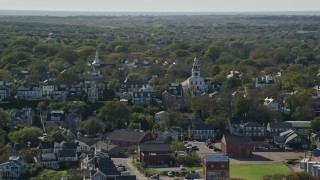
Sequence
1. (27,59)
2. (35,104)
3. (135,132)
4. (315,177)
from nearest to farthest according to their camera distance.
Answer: (315,177)
(135,132)
(35,104)
(27,59)

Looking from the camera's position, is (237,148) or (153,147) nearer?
(153,147)

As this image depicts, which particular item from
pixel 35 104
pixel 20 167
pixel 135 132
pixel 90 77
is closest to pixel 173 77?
pixel 90 77

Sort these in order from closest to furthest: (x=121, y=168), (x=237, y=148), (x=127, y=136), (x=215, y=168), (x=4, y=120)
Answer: (x=215, y=168) < (x=121, y=168) < (x=237, y=148) < (x=127, y=136) < (x=4, y=120)

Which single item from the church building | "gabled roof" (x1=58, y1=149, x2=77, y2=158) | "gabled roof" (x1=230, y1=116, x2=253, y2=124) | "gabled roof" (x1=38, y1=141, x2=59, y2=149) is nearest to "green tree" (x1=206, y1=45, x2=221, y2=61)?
the church building

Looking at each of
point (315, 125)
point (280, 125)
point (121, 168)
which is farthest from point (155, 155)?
point (315, 125)

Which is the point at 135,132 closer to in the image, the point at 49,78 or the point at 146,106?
the point at 146,106

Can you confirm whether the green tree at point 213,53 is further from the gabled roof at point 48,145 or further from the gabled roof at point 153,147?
the gabled roof at point 48,145

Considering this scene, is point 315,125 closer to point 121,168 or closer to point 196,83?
point 196,83
